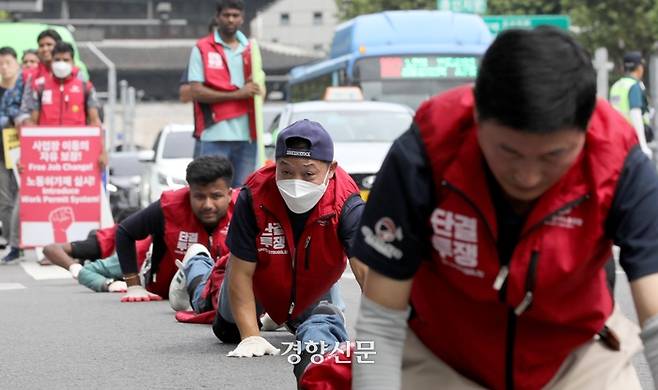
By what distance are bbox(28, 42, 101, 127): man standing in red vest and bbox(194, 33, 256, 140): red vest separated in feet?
7.45

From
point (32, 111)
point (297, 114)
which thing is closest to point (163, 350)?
point (32, 111)

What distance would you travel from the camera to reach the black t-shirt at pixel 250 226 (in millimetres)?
6766

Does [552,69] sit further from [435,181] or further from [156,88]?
[156,88]

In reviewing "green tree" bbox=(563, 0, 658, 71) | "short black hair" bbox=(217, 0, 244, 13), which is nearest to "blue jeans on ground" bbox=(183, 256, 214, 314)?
"short black hair" bbox=(217, 0, 244, 13)

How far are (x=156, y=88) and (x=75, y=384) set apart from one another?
2955 inches

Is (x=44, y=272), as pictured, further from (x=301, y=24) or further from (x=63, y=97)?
(x=301, y=24)

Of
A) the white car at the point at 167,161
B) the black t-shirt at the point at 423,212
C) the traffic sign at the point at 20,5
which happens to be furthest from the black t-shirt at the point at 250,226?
the traffic sign at the point at 20,5

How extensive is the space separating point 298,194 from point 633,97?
38.0 ft

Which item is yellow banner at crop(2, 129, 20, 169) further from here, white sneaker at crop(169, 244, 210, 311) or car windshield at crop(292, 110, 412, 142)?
white sneaker at crop(169, 244, 210, 311)

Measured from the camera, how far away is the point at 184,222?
9531 millimetres

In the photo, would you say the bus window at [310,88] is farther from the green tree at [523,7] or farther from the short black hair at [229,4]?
the green tree at [523,7]

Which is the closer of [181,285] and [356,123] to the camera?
[181,285]

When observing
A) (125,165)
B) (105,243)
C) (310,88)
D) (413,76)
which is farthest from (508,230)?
(310,88)

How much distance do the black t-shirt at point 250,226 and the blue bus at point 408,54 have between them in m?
18.1
